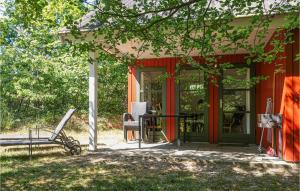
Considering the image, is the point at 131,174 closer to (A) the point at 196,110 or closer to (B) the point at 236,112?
(A) the point at 196,110

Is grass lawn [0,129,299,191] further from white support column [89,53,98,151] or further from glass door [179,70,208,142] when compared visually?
glass door [179,70,208,142]

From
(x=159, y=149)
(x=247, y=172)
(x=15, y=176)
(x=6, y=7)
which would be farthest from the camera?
(x=6, y=7)

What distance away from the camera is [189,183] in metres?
4.46

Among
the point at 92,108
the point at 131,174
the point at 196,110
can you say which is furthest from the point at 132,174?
the point at 196,110

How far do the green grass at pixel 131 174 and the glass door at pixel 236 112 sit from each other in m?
2.74

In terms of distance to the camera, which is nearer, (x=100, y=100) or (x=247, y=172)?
(x=247, y=172)

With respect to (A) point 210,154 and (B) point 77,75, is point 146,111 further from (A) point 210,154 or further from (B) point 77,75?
(B) point 77,75

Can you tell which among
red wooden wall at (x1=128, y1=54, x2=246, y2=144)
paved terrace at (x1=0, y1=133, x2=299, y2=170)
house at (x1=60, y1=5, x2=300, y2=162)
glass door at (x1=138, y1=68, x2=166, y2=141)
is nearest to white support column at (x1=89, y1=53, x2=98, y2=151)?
house at (x1=60, y1=5, x2=300, y2=162)

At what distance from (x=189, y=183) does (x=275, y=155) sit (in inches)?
95.9

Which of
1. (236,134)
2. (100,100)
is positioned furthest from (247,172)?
(100,100)

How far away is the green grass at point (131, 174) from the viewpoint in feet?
14.1

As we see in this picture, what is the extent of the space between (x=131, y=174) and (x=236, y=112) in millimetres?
4196

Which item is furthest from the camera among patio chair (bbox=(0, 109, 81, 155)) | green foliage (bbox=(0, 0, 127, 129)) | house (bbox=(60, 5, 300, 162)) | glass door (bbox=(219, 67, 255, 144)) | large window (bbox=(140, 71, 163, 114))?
green foliage (bbox=(0, 0, 127, 129))

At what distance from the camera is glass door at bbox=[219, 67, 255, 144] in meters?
8.16
